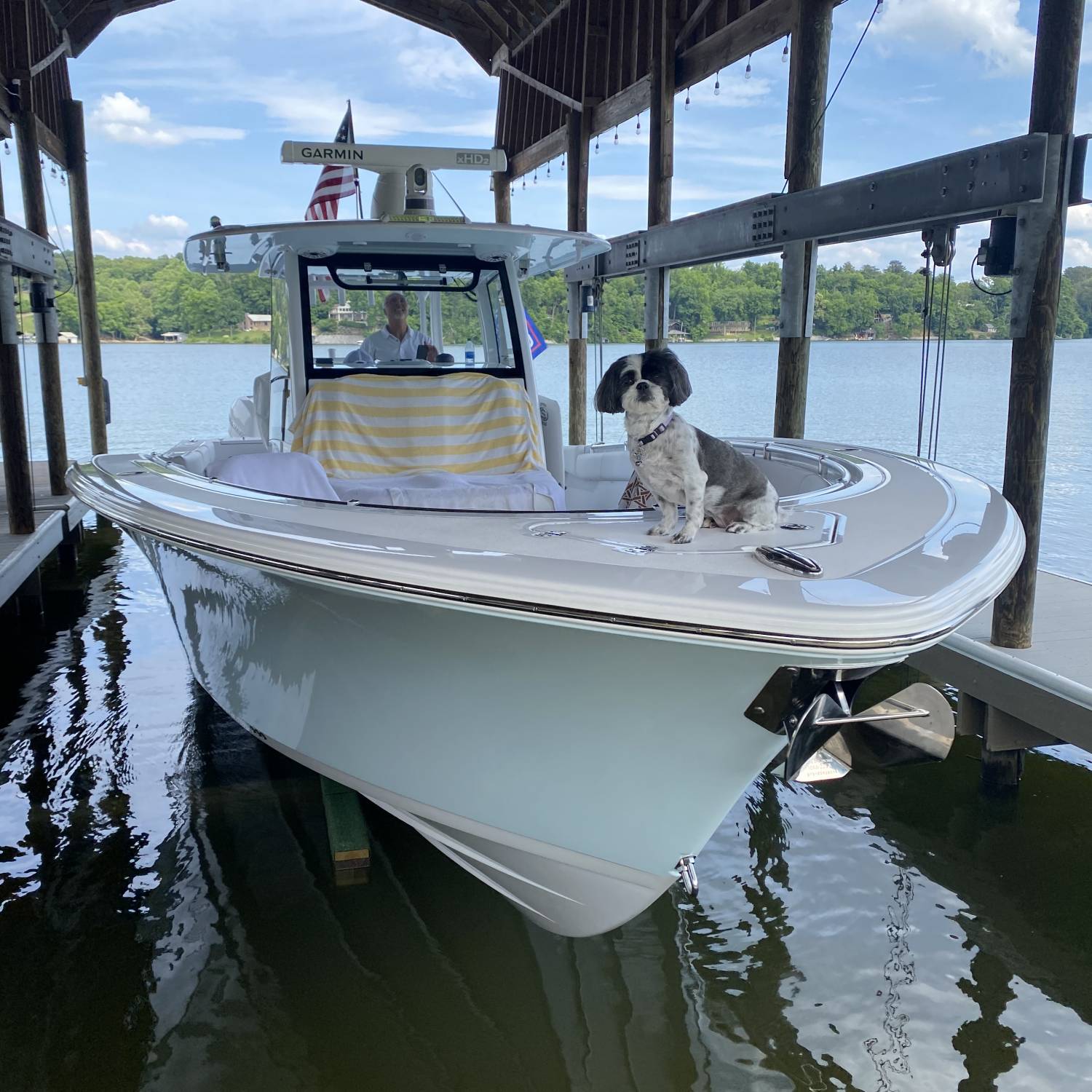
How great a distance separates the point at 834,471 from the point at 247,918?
8.67 ft

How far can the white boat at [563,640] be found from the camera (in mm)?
2027

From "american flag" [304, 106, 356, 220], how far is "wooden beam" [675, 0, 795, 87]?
8.73 ft

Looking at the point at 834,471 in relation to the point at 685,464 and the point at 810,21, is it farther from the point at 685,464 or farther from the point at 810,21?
the point at 810,21

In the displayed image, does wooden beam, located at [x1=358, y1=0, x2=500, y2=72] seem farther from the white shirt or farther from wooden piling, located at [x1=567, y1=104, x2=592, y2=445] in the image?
the white shirt

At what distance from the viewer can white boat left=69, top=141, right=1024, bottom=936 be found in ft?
6.65

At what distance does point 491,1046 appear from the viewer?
9.13 ft

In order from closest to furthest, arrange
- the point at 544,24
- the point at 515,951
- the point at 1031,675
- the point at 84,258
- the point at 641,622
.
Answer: the point at 641,622 → the point at 515,951 → the point at 1031,675 → the point at 544,24 → the point at 84,258

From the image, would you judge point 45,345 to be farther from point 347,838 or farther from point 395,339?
point 347,838

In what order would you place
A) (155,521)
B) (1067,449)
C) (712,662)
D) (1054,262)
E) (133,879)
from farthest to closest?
(1067,449)
(1054,262)
(133,879)
(155,521)
(712,662)

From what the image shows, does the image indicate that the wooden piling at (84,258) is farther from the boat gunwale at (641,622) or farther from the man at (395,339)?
the boat gunwale at (641,622)

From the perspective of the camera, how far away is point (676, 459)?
2.44 meters

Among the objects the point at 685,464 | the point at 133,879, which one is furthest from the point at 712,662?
the point at 133,879

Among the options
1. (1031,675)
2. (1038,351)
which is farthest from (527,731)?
(1038,351)

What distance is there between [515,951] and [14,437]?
213 inches
